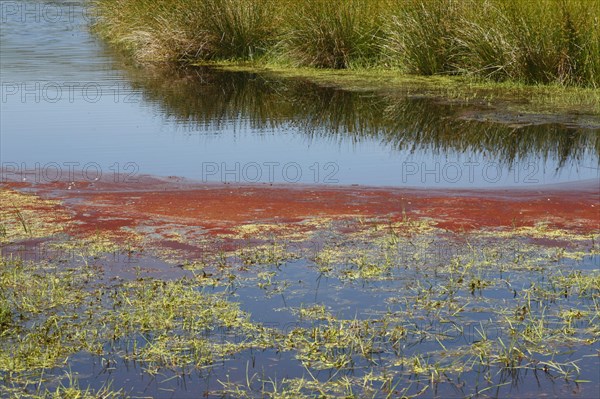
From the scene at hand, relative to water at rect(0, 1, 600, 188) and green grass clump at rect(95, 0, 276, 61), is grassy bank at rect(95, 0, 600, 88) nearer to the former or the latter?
green grass clump at rect(95, 0, 276, 61)

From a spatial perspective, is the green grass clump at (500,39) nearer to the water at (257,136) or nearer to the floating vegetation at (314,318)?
the water at (257,136)

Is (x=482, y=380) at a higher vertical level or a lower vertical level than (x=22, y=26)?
lower

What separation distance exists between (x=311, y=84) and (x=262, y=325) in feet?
35.8

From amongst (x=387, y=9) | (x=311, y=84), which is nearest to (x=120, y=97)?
(x=311, y=84)

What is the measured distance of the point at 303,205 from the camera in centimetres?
877

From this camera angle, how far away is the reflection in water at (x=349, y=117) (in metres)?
11.7

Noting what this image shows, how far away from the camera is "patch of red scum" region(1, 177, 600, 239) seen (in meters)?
8.18

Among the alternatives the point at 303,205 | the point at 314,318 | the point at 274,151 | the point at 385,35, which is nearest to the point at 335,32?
the point at 385,35

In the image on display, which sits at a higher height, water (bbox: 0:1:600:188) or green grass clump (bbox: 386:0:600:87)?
green grass clump (bbox: 386:0:600:87)

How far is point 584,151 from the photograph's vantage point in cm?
1129

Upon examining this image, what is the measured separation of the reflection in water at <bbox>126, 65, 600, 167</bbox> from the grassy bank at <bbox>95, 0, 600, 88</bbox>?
3.96 ft

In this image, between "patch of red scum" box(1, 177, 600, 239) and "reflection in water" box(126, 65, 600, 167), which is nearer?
"patch of red scum" box(1, 177, 600, 239)

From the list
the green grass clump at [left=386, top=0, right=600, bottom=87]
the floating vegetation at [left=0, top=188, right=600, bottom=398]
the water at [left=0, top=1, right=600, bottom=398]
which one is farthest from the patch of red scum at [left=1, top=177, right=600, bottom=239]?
the green grass clump at [left=386, top=0, right=600, bottom=87]

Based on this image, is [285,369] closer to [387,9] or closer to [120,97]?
[120,97]
